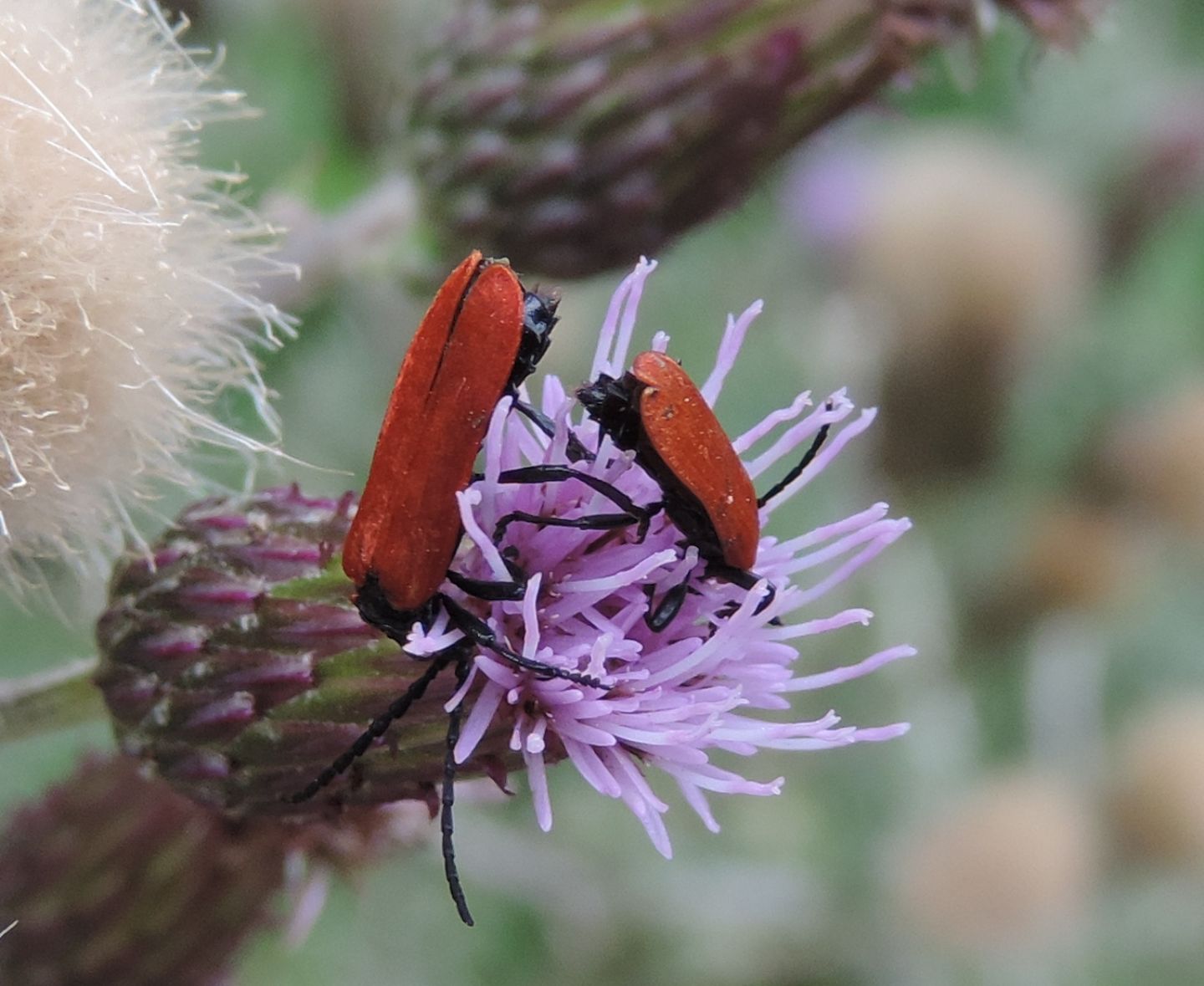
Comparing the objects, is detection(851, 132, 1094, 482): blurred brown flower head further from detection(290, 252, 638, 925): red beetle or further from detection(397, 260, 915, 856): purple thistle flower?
detection(290, 252, 638, 925): red beetle

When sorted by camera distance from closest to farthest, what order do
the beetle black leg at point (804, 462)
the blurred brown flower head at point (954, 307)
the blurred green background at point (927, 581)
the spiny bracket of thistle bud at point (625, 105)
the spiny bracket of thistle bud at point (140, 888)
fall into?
the beetle black leg at point (804, 462)
the spiny bracket of thistle bud at point (140, 888)
the spiny bracket of thistle bud at point (625, 105)
the blurred green background at point (927, 581)
the blurred brown flower head at point (954, 307)

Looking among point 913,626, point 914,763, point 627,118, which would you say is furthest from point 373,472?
point 914,763

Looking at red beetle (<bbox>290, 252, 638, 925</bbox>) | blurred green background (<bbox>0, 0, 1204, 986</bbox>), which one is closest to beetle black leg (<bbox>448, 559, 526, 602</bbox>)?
red beetle (<bbox>290, 252, 638, 925</bbox>)

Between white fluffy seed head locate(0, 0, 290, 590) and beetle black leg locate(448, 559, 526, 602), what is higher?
white fluffy seed head locate(0, 0, 290, 590)

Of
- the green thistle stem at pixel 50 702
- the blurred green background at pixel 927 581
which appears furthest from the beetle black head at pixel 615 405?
the blurred green background at pixel 927 581

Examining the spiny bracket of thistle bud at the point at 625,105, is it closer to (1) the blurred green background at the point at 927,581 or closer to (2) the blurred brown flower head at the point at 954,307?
(1) the blurred green background at the point at 927,581

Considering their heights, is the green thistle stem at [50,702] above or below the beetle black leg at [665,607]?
below
